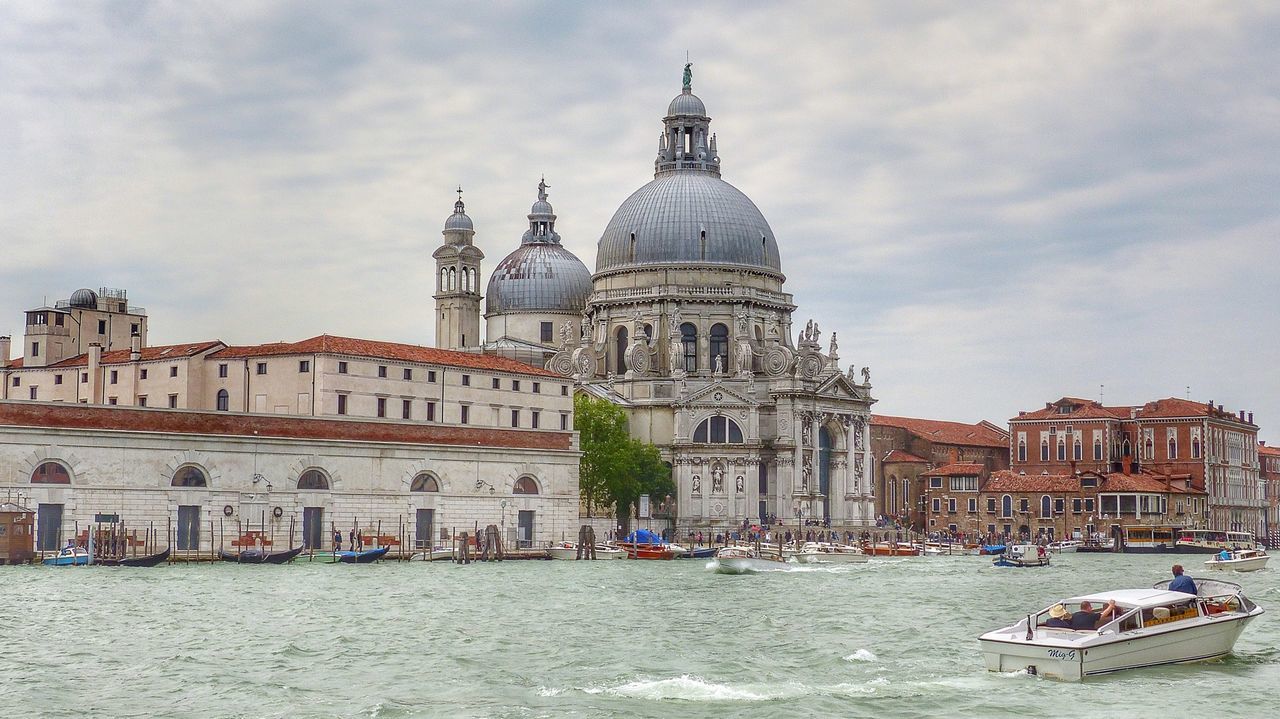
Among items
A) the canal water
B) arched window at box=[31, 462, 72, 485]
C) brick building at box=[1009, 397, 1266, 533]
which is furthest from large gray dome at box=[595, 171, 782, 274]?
the canal water

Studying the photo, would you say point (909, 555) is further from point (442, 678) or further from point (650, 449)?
point (442, 678)

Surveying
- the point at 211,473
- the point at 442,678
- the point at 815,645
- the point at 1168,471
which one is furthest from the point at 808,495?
the point at 442,678

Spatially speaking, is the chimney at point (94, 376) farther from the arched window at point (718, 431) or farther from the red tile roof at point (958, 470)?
the red tile roof at point (958, 470)

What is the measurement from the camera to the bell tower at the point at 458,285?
98.8 m

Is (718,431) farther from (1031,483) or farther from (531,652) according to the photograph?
(531,652)

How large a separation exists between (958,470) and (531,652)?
249 feet

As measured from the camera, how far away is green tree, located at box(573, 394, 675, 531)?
255ft

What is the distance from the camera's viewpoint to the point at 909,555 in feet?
247

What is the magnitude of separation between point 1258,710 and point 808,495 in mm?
64009

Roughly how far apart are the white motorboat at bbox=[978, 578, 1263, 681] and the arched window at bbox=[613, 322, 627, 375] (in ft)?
211

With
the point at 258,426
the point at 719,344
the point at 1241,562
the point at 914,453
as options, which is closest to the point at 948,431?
the point at 914,453

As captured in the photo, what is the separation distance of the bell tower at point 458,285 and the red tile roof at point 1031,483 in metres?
31.3

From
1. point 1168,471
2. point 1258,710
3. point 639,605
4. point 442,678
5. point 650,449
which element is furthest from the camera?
point 1168,471

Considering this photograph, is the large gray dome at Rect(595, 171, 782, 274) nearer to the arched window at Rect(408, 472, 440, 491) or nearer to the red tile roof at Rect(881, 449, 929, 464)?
the red tile roof at Rect(881, 449, 929, 464)
